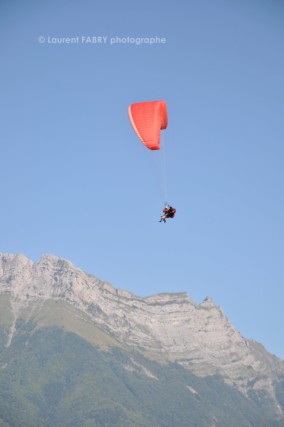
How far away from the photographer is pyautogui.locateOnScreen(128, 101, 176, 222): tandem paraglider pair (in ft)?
300

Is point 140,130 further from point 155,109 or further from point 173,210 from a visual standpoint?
point 173,210

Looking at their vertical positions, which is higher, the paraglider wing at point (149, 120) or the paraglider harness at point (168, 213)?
the paraglider wing at point (149, 120)

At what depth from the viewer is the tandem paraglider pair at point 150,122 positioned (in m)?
91.3

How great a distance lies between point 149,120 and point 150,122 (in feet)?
1.26

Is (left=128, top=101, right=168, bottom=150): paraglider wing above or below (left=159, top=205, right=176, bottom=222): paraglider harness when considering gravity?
above

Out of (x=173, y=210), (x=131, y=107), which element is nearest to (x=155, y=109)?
(x=131, y=107)

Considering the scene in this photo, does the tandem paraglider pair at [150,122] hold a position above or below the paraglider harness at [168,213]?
above

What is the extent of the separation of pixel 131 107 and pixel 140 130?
5162 millimetres

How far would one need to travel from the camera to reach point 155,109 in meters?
94.1

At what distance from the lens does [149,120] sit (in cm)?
9306

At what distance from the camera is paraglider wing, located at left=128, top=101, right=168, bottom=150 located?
91250mm

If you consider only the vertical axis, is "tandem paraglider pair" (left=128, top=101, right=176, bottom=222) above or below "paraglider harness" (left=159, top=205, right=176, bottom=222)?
above

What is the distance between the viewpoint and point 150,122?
305 feet

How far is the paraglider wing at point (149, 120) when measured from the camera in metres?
91.2
